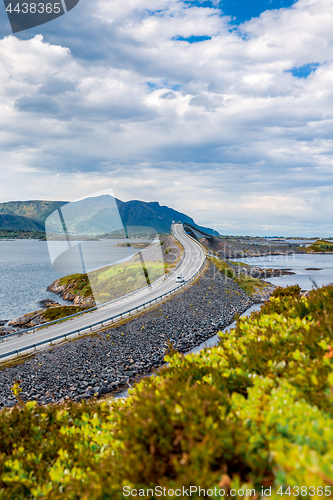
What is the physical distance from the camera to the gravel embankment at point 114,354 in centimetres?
2019

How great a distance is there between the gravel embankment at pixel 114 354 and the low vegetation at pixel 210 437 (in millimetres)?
12667

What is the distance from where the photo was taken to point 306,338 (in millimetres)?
5312

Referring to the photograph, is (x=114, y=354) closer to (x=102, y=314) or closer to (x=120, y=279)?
(x=102, y=314)

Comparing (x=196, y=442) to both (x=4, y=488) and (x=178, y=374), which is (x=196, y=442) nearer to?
(x=178, y=374)

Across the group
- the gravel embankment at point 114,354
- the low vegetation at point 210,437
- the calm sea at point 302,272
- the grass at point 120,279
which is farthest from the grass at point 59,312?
the low vegetation at point 210,437

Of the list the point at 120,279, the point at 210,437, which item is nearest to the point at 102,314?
the point at 120,279

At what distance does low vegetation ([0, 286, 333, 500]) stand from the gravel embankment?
41.6 ft

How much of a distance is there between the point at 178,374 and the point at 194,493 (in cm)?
304

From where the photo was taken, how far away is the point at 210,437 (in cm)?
314

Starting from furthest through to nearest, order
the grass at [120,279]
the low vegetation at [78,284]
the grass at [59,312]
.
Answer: the low vegetation at [78,284] → the grass at [120,279] → the grass at [59,312]

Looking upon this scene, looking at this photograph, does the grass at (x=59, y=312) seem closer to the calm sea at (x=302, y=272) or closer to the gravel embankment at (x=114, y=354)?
the gravel embankment at (x=114, y=354)

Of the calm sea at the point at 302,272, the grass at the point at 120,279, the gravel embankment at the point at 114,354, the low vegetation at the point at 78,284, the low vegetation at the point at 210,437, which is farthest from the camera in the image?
the calm sea at the point at 302,272

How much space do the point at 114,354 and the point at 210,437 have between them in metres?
24.5

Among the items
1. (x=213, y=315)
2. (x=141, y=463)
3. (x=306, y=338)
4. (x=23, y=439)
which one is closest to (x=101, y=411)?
(x=23, y=439)
